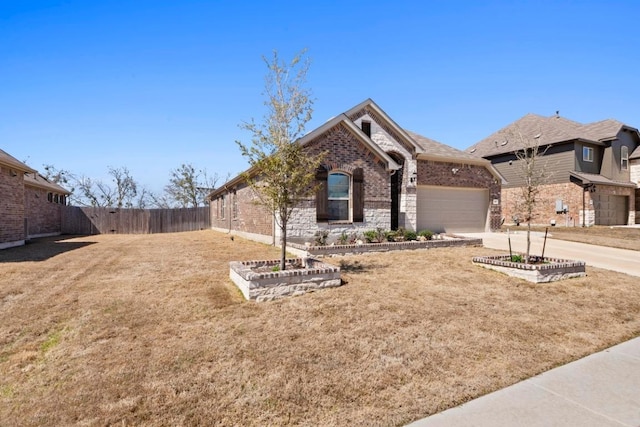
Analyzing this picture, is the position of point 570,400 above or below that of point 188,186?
below

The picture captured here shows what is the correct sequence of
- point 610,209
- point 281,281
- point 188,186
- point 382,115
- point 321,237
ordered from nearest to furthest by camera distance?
1. point 281,281
2. point 321,237
3. point 382,115
4. point 610,209
5. point 188,186

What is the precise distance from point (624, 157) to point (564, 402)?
2997 centimetres

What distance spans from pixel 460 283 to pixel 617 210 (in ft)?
82.3

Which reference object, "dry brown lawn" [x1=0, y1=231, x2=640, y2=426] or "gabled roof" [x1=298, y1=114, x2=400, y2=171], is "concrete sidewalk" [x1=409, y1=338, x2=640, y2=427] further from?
"gabled roof" [x1=298, y1=114, x2=400, y2=171]

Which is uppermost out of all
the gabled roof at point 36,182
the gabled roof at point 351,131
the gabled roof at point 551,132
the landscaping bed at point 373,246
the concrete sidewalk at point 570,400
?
the gabled roof at point 551,132

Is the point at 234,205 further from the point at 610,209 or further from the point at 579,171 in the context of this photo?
the point at 610,209

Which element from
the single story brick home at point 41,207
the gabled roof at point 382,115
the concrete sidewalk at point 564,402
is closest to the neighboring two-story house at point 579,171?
the gabled roof at point 382,115

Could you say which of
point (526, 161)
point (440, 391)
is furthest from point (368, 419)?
point (526, 161)

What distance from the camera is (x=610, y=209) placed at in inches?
941

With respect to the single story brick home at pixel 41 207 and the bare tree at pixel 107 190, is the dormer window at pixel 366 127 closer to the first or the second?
the single story brick home at pixel 41 207

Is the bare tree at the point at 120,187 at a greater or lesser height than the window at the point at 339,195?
greater

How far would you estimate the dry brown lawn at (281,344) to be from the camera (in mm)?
3145

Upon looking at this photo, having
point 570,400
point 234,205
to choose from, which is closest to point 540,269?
point 570,400

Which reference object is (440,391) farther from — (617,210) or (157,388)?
(617,210)
